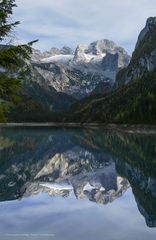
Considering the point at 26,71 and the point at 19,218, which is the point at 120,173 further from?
the point at 26,71

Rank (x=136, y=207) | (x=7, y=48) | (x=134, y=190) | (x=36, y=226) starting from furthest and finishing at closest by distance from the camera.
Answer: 1. (x=134, y=190)
2. (x=136, y=207)
3. (x=36, y=226)
4. (x=7, y=48)

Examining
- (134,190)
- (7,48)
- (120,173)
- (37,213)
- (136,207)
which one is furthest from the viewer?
(120,173)

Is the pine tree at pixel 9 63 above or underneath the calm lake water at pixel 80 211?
above

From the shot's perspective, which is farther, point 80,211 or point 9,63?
point 80,211

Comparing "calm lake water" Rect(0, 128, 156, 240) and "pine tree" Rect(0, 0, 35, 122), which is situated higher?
"pine tree" Rect(0, 0, 35, 122)

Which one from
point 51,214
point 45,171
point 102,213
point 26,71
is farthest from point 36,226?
point 45,171

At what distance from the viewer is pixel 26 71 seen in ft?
79.2

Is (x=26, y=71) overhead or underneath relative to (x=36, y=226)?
overhead

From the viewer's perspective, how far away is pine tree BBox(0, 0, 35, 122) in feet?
75.6

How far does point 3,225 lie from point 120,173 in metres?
37.4

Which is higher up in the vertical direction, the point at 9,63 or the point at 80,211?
the point at 9,63

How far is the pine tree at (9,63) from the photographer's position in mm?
23031

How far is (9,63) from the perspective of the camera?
23.9 meters

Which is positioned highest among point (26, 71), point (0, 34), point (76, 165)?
point (0, 34)
